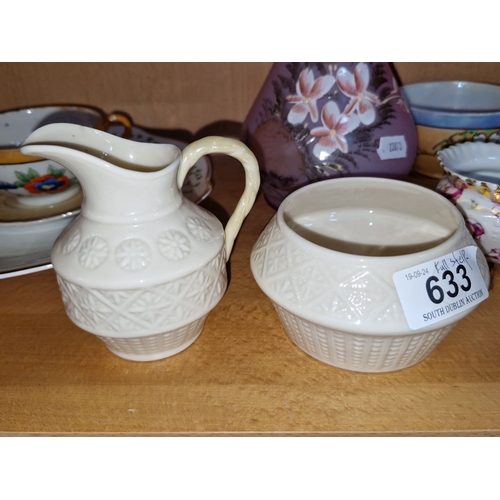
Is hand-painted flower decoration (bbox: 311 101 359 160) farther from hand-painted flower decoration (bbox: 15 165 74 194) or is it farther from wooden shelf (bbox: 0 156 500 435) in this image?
hand-painted flower decoration (bbox: 15 165 74 194)

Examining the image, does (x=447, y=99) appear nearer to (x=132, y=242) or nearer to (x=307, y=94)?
(x=307, y=94)

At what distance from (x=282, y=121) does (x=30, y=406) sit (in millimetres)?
490

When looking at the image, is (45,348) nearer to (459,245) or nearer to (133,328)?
(133,328)

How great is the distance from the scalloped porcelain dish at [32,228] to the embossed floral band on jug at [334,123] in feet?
0.56

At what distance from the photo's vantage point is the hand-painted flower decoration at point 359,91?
2.38 ft

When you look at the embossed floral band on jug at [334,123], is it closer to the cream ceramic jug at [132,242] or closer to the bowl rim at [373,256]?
the bowl rim at [373,256]

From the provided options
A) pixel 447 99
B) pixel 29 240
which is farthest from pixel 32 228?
pixel 447 99

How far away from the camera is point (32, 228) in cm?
78

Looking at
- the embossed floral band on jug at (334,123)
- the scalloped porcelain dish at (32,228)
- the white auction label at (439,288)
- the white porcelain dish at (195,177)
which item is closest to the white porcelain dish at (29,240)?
the scalloped porcelain dish at (32,228)

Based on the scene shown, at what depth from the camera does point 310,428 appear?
0.53 meters

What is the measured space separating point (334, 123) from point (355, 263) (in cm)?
29

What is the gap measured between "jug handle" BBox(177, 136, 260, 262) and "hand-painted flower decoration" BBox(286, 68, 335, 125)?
191mm

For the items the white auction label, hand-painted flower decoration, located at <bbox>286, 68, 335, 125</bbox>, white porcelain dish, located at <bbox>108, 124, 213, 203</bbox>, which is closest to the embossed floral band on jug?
hand-painted flower decoration, located at <bbox>286, 68, 335, 125</bbox>

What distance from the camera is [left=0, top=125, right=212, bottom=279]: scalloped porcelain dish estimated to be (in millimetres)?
734
